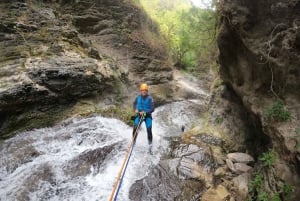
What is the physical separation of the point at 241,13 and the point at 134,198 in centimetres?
496

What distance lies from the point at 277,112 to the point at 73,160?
4.87m

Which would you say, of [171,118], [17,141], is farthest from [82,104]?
[171,118]

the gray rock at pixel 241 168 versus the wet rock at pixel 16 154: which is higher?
the gray rock at pixel 241 168

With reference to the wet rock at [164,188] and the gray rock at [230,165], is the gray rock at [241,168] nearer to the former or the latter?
the gray rock at [230,165]

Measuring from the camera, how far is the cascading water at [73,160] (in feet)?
20.4

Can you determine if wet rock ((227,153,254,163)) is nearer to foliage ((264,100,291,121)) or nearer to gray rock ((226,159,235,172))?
gray rock ((226,159,235,172))

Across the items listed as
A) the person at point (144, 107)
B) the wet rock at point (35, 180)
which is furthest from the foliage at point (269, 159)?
the wet rock at point (35, 180)

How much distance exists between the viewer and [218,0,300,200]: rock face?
6023mm

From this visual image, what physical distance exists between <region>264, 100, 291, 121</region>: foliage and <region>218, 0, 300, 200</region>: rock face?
0.09m

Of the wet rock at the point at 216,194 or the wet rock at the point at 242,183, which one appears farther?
the wet rock at the point at 242,183

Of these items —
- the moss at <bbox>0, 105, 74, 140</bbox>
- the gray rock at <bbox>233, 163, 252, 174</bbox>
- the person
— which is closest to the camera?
the gray rock at <bbox>233, 163, 252, 174</bbox>

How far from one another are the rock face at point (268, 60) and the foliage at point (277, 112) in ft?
0.28

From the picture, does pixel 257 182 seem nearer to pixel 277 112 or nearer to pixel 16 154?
pixel 277 112

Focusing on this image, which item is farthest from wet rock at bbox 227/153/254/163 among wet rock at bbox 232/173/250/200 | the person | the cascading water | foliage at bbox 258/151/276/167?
Answer: the person
